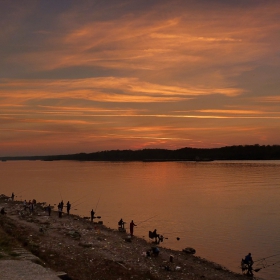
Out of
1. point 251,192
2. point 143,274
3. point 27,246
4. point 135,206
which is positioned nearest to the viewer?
point 143,274

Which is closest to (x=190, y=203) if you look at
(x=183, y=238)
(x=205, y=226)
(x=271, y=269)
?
(x=205, y=226)

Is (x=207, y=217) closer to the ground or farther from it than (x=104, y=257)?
closer to the ground

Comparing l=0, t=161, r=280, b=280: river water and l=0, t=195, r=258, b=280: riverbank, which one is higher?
l=0, t=195, r=258, b=280: riverbank

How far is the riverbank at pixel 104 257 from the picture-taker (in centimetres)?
2148

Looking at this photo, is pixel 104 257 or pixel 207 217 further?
pixel 207 217

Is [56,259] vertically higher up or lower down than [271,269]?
higher up

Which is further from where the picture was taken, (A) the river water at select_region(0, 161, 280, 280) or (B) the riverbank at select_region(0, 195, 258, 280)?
(A) the river water at select_region(0, 161, 280, 280)

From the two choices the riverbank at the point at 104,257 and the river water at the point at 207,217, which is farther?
the river water at the point at 207,217

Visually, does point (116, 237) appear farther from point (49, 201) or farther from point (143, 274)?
point (49, 201)

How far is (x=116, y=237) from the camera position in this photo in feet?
111

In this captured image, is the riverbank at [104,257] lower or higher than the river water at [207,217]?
higher

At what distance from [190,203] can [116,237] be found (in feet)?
98.4

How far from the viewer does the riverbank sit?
21.5 meters

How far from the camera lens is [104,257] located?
25266 millimetres
